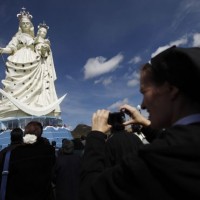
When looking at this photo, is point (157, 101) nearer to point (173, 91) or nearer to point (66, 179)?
point (173, 91)

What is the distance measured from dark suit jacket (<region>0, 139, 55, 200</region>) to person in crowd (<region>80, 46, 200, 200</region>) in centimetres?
227

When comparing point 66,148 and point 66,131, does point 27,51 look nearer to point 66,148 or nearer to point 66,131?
point 66,131

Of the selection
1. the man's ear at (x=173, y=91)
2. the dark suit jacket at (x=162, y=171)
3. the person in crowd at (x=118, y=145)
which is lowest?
the dark suit jacket at (x=162, y=171)

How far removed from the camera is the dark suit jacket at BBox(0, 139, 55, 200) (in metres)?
3.27

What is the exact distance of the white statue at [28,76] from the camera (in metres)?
28.8

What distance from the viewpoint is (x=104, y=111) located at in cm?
148

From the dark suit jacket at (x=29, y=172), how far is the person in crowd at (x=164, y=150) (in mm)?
2266

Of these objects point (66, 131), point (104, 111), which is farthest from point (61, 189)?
point (66, 131)

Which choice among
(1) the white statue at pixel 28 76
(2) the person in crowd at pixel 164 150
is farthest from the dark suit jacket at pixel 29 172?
(1) the white statue at pixel 28 76

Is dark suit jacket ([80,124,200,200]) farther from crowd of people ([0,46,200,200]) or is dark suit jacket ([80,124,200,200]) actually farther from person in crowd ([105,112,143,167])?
person in crowd ([105,112,143,167])

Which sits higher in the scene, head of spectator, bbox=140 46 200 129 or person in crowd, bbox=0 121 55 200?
person in crowd, bbox=0 121 55 200

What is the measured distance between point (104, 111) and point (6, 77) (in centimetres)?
3055

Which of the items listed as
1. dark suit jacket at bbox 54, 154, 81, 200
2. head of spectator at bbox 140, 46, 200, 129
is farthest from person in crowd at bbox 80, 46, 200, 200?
dark suit jacket at bbox 54, 154, 81, 200

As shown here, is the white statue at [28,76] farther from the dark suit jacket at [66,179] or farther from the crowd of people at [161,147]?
the crowd of people at [161,147]
